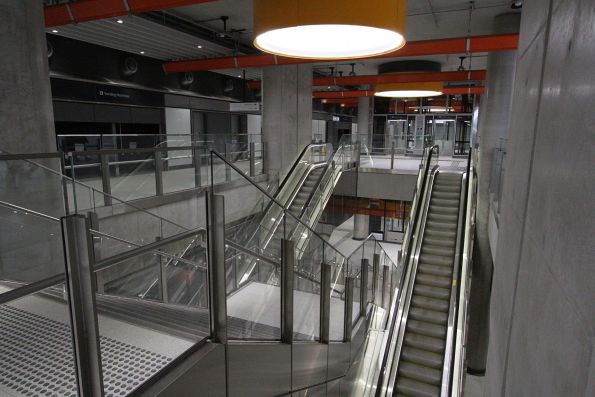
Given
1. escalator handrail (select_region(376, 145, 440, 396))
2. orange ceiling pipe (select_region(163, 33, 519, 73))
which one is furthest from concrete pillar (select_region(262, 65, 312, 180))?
escalator handrail (select_region(376, 145, 440, 396))

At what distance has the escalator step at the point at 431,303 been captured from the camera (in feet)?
24.9

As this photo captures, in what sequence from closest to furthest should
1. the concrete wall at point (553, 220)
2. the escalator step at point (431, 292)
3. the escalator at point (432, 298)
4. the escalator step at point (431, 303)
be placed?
the concrete wall at point (553, 220) < the escalator at point (432, 298) < the escalator step at point (431, 303) < the escalator step at point (431, 292)

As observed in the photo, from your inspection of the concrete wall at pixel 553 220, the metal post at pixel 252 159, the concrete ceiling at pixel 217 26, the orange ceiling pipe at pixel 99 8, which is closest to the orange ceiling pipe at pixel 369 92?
the concrete ceiling at pixel 217 26

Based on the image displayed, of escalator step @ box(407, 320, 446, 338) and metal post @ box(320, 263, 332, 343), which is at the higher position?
metal post @ box(320, 263, 332, 343)

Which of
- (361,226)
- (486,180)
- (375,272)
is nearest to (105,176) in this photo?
(375,272)

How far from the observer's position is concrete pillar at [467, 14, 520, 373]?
884 centimetres

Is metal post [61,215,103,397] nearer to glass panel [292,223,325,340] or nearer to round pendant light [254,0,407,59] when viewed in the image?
round pendant light [254,0,407,59]

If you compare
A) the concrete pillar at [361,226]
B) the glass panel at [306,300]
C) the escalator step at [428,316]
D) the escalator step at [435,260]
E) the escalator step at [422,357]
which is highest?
the glass panel at [306,300]

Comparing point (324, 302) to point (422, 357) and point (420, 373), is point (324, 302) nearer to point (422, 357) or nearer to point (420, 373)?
point (420, 373)

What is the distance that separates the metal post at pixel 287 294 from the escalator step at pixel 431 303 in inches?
199

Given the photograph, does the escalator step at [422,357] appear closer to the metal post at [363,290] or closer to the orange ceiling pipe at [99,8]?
the metal post at [363,290]

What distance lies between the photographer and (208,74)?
52.9 ft

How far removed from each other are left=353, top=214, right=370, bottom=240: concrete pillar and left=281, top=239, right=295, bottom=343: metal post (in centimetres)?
1663

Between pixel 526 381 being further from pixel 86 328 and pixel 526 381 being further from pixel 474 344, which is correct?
pixel 474 344
